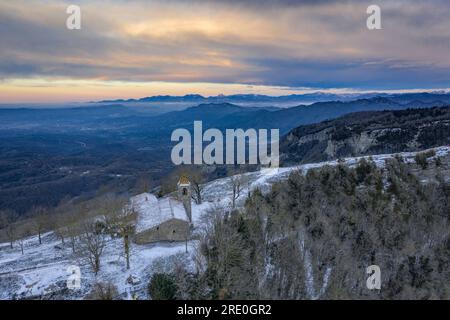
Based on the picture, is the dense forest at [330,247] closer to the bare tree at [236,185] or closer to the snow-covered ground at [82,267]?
the snow-covered ground at [82,267]

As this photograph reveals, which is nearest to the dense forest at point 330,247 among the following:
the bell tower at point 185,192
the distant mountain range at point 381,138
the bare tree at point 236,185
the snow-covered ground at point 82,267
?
the snow-covered ground at point 82,267

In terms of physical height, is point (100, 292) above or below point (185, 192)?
below

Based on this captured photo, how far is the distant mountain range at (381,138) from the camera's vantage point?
319ft

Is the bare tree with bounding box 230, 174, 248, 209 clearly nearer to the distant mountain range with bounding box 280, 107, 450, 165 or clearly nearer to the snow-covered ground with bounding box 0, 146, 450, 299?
the snow-covered ground with bounding box 0, 146, 450, 299

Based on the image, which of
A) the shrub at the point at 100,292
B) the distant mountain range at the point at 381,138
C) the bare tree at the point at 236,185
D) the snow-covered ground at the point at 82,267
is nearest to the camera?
the shrub at the point at 100,292

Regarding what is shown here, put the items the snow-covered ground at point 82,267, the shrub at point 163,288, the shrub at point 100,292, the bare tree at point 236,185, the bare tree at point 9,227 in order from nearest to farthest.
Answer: the shrub at point 163,288 → the shrub at point 100,292 → the snow-covered ground at point 82,267 → the bare tree at point 236,185 → the bare tree at point 9,227

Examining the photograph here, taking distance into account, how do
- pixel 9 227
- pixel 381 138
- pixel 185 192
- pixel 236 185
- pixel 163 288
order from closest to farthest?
pixel 163 288, pixel 185 192, pixel 236 185, pixel 9 227, pixel 381 138

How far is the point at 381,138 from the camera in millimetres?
111688

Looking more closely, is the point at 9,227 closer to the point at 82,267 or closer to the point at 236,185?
the point at 82,267

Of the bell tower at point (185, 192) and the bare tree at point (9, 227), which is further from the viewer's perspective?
the bare tree at point (9, 227)

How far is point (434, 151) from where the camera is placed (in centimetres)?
6200

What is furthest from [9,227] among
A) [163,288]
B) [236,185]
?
[163,288]
